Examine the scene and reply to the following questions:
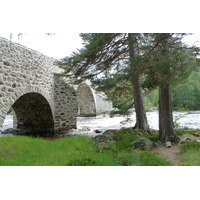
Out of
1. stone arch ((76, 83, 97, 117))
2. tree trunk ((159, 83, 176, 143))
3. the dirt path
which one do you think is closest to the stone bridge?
tree trunk ((159, 83, 176, 143))

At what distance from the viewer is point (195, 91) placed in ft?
46.0

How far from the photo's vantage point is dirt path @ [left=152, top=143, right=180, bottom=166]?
2963 millimetres

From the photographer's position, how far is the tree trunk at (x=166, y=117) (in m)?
3.91

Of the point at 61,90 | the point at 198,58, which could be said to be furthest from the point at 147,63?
the point at 61,90

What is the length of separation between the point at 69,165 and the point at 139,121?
357cm

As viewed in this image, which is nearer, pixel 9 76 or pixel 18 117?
pixel 9 76

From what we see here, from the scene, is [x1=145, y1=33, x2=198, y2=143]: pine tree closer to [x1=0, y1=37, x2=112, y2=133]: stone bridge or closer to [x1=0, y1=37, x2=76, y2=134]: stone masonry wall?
[x1=0, y1=37, x2=112, y2=133]: stone bridge

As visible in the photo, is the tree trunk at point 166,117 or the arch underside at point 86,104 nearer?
the tree trunk at point 166,117

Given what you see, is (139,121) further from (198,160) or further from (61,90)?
(61,90)

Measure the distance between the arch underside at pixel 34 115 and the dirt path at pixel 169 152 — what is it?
462 cm

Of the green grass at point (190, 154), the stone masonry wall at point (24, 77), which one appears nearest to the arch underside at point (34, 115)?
the stone masonry wall at point (24, 77)

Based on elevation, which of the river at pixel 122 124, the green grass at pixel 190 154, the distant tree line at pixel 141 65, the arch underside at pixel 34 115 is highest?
the distant tree line at pixel 141 65

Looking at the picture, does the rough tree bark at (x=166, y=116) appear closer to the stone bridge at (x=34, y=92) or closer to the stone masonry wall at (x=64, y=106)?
the stone bridge at (x=34, y=92)

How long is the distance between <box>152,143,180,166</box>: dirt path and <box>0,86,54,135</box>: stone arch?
4.26 meters
